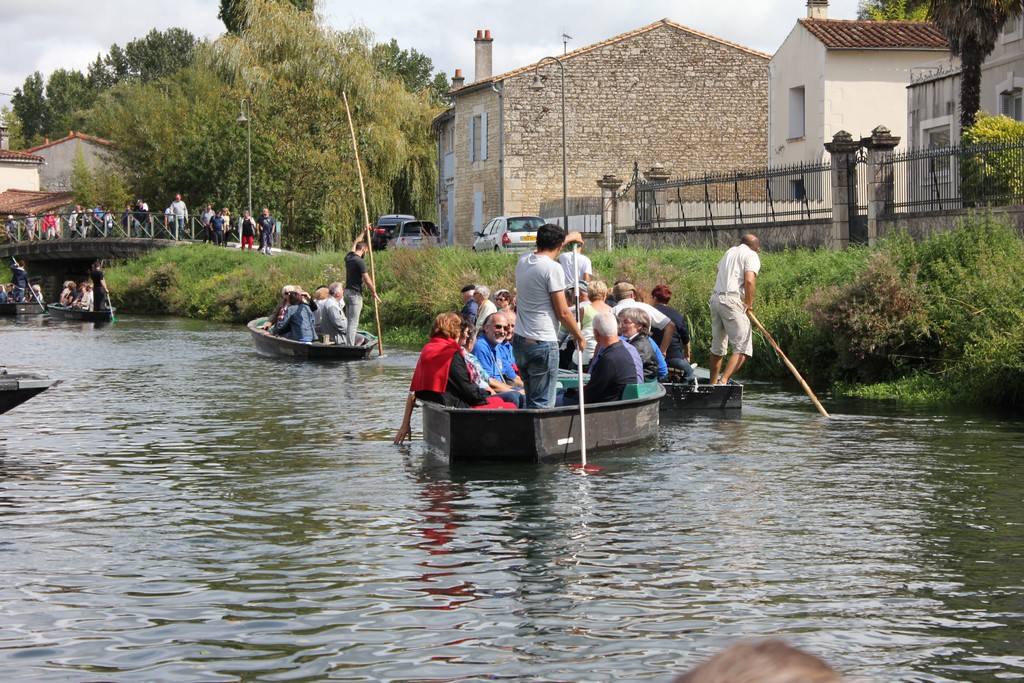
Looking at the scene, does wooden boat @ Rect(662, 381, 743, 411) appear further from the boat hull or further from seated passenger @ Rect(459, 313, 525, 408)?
the boat hull

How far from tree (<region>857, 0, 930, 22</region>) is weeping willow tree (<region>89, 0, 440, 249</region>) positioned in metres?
18.8

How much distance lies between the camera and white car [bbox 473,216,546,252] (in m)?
40.5

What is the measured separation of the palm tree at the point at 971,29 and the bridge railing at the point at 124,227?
102 feet

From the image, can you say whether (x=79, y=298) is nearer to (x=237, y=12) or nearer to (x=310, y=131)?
(x=310, y=131)

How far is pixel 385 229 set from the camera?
169ft

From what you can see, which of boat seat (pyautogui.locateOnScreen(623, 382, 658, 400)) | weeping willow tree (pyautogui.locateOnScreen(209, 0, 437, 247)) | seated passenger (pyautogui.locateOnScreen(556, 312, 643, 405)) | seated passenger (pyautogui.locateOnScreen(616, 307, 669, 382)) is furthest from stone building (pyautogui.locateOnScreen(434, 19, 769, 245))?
seated passenger (pyautogui.locateOnScreen(556, 312, 643, 405))

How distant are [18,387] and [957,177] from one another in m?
15.0

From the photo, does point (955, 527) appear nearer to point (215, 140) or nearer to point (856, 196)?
point (856, 196)

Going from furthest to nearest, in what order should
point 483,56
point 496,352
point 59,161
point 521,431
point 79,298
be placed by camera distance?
1. point 59,161
2. point 483,56
3. point 79,298
4. point 496,352
5. point 521,431

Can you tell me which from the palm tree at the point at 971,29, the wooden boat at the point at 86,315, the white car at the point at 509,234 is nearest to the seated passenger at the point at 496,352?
the palm tree at the point at 971,29

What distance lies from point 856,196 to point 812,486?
13879 millimetres

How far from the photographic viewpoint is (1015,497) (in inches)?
418

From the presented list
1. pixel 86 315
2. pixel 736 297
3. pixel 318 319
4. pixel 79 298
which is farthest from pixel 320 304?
pixel 79 298

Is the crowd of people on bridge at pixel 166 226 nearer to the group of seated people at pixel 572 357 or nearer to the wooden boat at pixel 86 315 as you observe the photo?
the wooden boat at pixel 86 315
